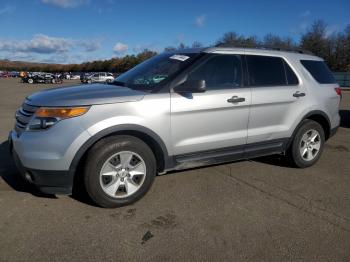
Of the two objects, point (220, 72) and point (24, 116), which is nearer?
point (24, 116)

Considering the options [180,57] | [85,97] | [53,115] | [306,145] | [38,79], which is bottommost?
[38,79]

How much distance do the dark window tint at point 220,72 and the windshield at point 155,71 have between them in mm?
194

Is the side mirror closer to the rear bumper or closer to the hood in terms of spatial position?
the hood

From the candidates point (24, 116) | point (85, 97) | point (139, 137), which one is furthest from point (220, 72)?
point (24, 116)

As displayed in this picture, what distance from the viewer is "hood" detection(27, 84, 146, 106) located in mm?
3636

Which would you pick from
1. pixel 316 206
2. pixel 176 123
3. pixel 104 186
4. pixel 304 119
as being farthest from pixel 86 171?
pixel 304 119

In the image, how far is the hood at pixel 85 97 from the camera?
364 cm

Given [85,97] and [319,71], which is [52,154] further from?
[319,71]

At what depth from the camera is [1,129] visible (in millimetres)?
8320

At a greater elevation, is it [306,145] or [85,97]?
[85,97]

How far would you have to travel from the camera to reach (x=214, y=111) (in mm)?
4336

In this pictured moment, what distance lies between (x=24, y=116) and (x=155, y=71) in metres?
1.68

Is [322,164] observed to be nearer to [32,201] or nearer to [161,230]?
Answer: [161,230]

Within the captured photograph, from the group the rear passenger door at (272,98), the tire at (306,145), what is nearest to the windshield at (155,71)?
the rear passenger door at (272,98)
